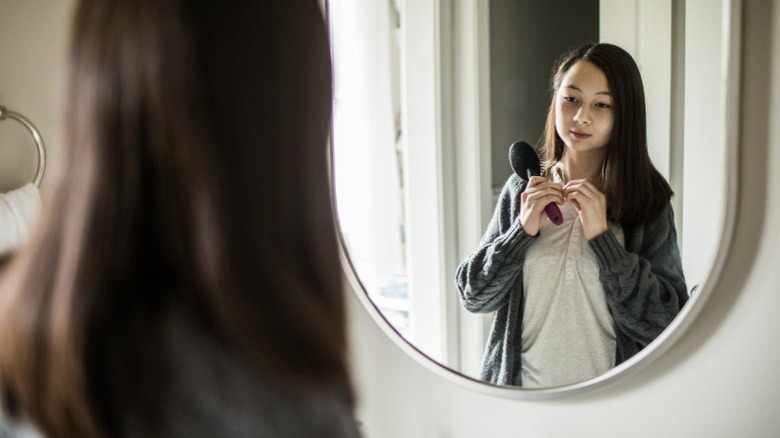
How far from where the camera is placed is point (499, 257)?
0.73m

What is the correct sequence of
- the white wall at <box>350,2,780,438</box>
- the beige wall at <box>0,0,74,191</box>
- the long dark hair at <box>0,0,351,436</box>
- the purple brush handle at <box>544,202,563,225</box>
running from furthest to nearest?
the beige wall at <box>0,0,74,191</box> → the purple brush handle at <box>544,202,563,225</box> → the white wall at <box>350,2,780,438</box> → the long dark hair at <box>0,0,351,436</box>

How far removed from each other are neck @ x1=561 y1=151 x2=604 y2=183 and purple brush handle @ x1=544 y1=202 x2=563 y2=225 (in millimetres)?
31

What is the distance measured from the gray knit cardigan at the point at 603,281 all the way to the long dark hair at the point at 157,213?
0.31 metres

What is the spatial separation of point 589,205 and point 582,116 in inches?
3.5

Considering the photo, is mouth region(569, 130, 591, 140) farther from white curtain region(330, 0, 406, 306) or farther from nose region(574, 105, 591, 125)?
white curtain region(330, 0, 406, 306)

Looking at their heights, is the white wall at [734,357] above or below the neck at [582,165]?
below

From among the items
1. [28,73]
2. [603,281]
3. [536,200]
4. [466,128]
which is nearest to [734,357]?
[603,281]

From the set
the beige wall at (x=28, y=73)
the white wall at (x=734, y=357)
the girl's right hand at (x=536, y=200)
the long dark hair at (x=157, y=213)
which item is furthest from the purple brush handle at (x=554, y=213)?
the beige wall at (x=28, y=73)

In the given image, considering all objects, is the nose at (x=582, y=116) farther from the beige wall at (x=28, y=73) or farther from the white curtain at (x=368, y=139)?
the beige wall at (x=28, y=73)

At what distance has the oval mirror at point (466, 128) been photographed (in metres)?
0.61

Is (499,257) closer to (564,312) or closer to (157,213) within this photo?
(564,312)

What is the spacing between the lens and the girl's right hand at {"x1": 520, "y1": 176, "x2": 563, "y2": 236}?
70cm

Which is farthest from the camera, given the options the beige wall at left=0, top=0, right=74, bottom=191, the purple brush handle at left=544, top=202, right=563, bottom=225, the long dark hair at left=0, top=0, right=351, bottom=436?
the beige wall at left=0, top=0, right=74, bottom=191

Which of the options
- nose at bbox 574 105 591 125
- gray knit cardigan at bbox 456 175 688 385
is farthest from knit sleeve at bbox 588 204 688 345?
nose at bbox 574 105 591 125
